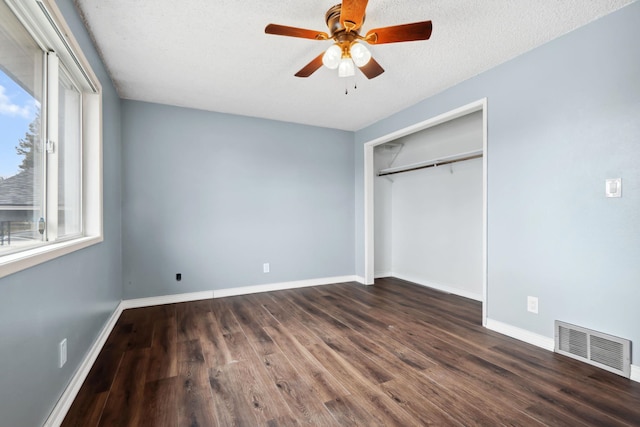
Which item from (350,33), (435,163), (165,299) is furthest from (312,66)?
(165,299)

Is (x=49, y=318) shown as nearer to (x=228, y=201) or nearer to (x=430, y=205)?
(x=228, y=201)

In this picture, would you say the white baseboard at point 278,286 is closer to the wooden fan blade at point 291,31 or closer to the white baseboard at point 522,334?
the white baseboard at point 522,334

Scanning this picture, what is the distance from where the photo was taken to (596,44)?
2.02 meters

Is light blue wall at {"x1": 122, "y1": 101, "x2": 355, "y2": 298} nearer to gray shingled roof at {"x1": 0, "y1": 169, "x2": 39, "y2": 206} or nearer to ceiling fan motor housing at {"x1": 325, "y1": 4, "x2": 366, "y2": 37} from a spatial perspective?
gray shingled roof at {"x1": 0, "y1": 169, "x2": 39, "y2": 206}

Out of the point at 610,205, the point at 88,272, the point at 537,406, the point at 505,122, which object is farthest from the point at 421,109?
the point at 88,272

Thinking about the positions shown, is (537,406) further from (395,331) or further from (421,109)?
(421,109)

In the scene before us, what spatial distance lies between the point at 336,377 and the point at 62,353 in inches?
63.3

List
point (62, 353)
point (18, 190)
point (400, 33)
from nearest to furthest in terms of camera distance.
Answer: point (18, 190) → point (62, 353) → point (400, 33)

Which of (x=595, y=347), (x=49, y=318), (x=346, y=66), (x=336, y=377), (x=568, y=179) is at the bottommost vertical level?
(x=336, y=377)

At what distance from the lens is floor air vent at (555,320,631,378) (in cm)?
191

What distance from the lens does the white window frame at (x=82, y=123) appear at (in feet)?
4.25

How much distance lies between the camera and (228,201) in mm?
3852

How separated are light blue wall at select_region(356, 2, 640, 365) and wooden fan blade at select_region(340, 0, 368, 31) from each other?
1697 millimetres

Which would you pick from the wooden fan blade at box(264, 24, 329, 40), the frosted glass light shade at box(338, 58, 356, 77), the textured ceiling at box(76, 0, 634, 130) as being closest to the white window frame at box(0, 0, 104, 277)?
the textured ceiling at box(76, 0, 634, 130)
